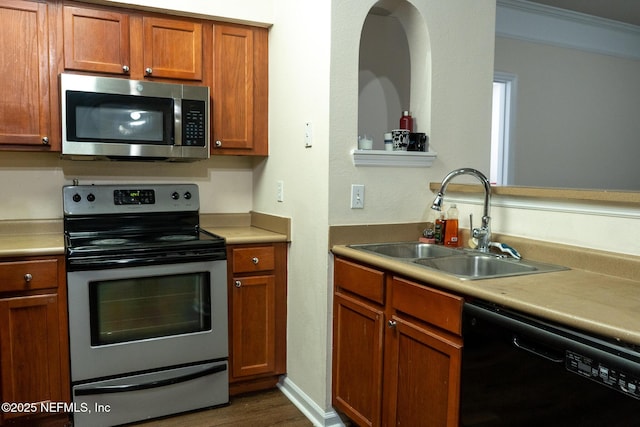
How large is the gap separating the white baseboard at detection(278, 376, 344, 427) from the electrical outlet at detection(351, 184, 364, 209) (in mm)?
983

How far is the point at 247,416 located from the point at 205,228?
1.16m

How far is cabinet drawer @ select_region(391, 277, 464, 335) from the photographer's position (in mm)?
1598

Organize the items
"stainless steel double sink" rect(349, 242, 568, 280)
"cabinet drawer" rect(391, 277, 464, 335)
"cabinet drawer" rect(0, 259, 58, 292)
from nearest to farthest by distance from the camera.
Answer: "cabinet drawer" rect(391, 277, 464, 335) < "stainless steel double sink" rect(349, 242, 568, 280) < "cabinet drawer" rect(0, 259, 58, 292)

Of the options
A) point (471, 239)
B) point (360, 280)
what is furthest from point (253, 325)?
point (471, 239)

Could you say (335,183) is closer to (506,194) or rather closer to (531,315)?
(506,194)

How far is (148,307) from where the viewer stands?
244 centimetres

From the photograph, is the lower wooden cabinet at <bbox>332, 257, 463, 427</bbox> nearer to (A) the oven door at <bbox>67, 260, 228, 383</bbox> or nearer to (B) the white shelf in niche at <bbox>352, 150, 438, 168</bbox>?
(B) the white shelf in niche at <bbox>352, 150, 438, 168</bbox>

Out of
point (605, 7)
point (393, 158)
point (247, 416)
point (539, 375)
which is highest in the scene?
point (605, 7)

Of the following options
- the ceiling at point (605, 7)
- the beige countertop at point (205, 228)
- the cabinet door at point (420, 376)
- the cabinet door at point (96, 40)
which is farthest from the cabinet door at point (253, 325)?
the ceiling at point (605, 7)

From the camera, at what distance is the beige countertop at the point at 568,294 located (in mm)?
1204

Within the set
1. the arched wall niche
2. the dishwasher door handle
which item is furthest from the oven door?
the dishwasher door handle

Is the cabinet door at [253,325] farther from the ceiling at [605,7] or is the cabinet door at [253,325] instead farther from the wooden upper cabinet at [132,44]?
the ceiling at [605,7]

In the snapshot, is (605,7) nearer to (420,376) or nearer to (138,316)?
(420,376)

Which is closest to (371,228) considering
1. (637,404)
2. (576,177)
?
(637,404)
